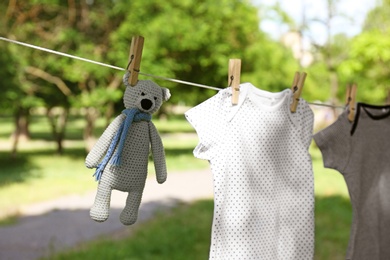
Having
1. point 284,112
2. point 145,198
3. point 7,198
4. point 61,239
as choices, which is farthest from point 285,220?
point 7,198

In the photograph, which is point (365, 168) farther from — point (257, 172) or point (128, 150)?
point (128, 150)

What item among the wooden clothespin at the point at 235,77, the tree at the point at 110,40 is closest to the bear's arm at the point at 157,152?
the wooden clothespin at the point at 235,77

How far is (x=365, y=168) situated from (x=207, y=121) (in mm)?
1007

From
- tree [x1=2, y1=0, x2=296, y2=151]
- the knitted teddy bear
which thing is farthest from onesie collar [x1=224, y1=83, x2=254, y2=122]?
tree [x1=2, y1=0, x2=296, y2=151]

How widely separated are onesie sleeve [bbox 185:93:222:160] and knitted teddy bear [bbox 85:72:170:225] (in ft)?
0.52

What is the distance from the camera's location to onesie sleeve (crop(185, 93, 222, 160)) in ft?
7.24

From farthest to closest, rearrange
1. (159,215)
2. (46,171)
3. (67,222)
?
(46,171), (159,215), (67,222)

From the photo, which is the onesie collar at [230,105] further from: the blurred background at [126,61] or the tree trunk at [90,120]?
the tree trunk at [90,120]

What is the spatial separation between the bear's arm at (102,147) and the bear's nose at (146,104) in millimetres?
103

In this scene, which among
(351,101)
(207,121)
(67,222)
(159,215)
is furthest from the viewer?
(159,215)

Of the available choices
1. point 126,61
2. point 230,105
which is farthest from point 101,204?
point 126,61

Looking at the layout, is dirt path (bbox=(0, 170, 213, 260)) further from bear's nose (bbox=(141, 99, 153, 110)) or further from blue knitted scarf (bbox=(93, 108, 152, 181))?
bear's nose (bbox=(141, 99, 153, 110))

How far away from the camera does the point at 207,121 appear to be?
7.31ft

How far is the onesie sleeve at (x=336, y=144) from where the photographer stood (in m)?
2.60
